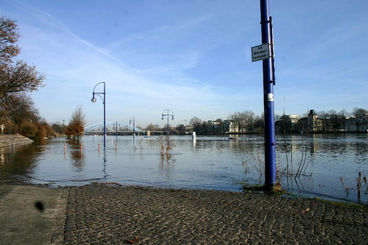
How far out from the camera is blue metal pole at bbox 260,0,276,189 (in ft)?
27.2

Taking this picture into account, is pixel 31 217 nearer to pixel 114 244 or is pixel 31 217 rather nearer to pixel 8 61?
pixel 114 244

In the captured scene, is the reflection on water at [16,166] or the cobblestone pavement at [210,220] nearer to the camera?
the cobblestone pavement at [210,220]

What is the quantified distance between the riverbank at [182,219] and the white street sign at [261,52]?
3931 mm

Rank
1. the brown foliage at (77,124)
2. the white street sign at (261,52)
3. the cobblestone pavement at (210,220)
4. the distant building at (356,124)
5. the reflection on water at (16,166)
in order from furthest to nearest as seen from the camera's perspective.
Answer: the distant building at (356,124), the brown foliage at (77,124), the reflection on water at (16,166), the white street sign at (261,52), the cobblestone pavement at (210,220)

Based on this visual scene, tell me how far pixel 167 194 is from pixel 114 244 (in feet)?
12.8

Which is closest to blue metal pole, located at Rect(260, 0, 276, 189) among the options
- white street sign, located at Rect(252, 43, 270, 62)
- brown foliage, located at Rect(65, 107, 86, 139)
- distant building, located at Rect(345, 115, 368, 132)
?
white street sign, located at Rect(252, 43, 270, 62)

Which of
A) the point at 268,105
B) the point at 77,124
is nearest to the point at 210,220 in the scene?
the point at 268,105

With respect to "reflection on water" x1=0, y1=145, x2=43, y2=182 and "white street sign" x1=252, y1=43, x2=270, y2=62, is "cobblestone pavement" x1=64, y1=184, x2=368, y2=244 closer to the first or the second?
"white street sign" x1=252, y1=43, x2=270, y2=62

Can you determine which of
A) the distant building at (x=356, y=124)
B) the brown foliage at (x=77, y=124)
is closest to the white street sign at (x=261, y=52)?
the brown foliage at (x=77, y=124)

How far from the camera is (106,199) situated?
7457 millimetres

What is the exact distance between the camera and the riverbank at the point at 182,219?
4531mm

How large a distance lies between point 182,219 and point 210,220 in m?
0.54

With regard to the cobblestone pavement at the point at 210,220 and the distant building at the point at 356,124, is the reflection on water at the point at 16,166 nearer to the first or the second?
the cobblestone pavement at the point at 210,220

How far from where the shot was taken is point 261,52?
27.3 feet
